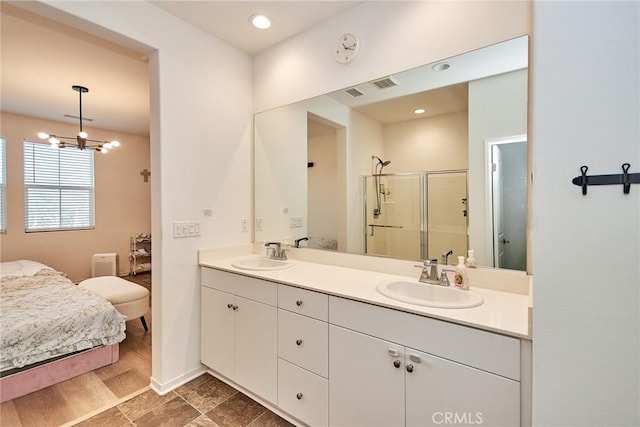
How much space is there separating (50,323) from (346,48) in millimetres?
2951

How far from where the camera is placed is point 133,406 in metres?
1.87

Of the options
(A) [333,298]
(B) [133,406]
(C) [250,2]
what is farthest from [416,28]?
(B) [133,406]

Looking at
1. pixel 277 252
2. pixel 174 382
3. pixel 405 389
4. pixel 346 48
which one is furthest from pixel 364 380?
pixel 346 48

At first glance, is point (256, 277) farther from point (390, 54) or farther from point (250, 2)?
point (250, 2)

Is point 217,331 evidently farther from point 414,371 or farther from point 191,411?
point 414,371

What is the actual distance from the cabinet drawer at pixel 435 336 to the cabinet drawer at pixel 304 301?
0.06 meters

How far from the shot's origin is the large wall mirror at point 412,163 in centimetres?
152

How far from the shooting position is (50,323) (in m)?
2.16

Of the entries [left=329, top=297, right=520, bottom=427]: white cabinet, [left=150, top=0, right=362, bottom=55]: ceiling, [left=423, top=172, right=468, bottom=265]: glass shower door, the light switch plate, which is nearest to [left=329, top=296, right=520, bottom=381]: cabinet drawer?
[left=329, top=297, right=520, bottom=427]: white cabinet

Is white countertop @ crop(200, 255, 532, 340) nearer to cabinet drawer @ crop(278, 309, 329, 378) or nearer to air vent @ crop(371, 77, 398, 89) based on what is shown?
cabinet drawer @ crop(278, 309, 329, 378)

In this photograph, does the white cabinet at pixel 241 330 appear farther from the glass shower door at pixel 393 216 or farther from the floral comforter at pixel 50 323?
the floral comforter at pixel 50 323

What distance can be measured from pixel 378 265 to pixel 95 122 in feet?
17.0

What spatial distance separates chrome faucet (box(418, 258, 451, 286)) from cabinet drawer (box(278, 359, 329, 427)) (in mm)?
771

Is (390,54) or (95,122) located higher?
(95,122)
